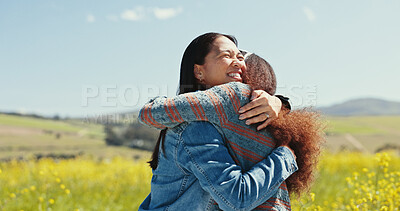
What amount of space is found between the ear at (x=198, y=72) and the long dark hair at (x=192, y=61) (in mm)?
12

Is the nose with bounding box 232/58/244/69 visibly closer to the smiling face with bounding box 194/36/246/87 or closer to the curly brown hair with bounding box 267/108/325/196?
the smiling face with bounding box 194/36/246/87

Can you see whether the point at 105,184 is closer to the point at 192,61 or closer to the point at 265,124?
the point at 192,61

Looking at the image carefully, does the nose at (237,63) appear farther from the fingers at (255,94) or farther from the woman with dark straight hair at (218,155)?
the fingers at (255,94)

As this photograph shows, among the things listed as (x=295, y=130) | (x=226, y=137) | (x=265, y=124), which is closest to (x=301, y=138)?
(x=295, y=130)

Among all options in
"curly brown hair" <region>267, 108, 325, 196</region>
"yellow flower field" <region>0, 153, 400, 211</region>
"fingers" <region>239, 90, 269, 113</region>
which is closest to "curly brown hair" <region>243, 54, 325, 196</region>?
"curly brown hair" <region>267, 108, 325, 196</region>

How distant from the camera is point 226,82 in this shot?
1.78 m

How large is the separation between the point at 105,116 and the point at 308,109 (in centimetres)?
238

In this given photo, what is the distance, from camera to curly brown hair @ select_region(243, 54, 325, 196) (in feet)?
5.56

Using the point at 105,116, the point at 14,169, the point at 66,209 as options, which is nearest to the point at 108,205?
the point at 66,209

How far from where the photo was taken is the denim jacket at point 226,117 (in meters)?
1.56

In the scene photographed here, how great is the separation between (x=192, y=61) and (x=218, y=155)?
506mm

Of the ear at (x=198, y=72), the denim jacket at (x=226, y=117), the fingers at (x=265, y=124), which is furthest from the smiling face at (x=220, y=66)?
the fingers at (x=265, y=124)

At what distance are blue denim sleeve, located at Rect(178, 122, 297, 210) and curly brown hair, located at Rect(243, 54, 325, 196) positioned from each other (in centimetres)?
13

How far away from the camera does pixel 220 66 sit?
5.82 feet
